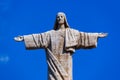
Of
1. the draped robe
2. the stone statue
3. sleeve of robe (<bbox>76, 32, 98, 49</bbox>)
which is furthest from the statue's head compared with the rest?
sleeve of robe (<bbox>76, 32, 98, 49</bbox>)

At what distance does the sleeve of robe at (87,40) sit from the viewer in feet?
80.5

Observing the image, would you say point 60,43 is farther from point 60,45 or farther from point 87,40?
point 87,40

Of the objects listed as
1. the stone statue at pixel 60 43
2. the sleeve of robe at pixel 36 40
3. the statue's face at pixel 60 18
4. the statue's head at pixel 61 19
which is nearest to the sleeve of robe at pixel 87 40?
the stone statue at pixel 60 43

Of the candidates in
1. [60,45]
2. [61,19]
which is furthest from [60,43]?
[61,19]

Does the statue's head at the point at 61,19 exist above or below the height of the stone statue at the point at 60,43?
above

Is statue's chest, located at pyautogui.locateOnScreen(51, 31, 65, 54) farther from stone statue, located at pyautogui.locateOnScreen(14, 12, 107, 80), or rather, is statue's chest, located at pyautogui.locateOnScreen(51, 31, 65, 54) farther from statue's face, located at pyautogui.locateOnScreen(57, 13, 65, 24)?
statue's face, located at pyautogui.locateOnScreen(57, 13, 65, 24)

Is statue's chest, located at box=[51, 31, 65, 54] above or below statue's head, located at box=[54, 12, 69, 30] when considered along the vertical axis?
below

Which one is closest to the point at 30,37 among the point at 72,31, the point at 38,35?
the point at 38,35

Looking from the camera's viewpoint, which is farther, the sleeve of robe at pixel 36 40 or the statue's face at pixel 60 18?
the statue's face at pixel 60 18

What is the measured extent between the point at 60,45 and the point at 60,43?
96 millimetres

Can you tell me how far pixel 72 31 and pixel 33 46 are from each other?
192 cm

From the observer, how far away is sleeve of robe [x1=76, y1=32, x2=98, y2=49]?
80.5ft

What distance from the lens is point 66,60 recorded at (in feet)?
79.0

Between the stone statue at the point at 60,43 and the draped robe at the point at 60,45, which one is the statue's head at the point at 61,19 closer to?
the stone statue at the point at 60,43
